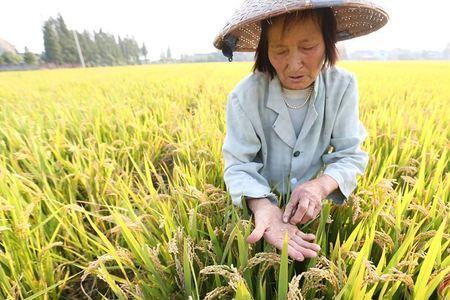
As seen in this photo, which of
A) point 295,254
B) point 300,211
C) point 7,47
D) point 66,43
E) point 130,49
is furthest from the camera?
point 7,47

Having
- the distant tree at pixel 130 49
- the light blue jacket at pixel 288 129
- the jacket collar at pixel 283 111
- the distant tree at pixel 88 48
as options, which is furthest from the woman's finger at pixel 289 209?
the distant tree at pixel 130 49

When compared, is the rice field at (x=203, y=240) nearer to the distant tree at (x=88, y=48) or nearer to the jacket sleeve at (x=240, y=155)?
the jacket sleeve at (x=240, y=155)

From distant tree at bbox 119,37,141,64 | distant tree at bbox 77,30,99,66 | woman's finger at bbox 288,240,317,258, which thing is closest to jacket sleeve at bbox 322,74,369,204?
woman's finger at bbox 288,240,317,258

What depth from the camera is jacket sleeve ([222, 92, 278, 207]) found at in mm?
939

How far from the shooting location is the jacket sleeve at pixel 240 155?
37.0 inches

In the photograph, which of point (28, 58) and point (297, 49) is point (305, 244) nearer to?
point (297, 49)

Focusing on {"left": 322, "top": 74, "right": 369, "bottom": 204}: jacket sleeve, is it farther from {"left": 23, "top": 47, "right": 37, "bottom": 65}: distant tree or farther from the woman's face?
{"left": 23, "top": 47, "right": 37, "bottom": 65}: distant tree

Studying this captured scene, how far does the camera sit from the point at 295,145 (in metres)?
1.09

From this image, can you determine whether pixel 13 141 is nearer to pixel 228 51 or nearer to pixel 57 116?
pixel 57 116

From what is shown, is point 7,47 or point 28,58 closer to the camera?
point 28,58

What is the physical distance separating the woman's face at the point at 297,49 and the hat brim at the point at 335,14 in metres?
0.08

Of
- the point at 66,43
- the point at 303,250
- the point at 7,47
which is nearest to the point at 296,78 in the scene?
the point at 303,250

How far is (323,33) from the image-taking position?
950 millimetres

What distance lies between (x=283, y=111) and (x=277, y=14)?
386 mm
